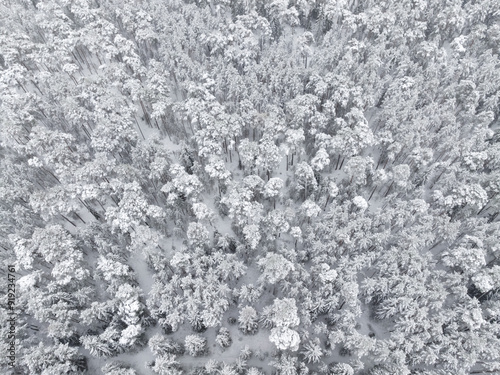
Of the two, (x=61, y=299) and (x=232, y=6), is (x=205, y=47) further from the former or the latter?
(x=61, y=299)

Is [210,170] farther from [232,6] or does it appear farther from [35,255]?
[232,6]

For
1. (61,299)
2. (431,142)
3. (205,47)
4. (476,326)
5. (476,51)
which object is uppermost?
(476,51)

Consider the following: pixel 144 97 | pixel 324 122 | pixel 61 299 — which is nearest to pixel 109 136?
pixel 144 97

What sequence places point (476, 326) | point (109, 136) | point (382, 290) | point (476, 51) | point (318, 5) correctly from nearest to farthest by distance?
point (476, 326) < point (382, 290) < point (109, 136) < point (476, 51) < point (318, 5)

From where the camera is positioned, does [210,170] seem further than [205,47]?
No

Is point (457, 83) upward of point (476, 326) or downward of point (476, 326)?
upward

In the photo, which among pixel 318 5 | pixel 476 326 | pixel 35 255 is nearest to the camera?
pixel 476 326
